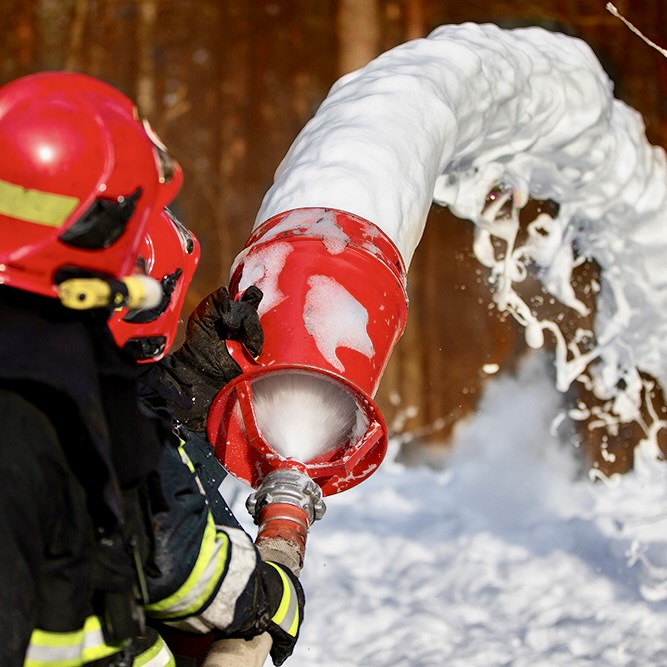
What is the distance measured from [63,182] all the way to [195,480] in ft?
1.83

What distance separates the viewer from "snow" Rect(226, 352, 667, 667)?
3.30 m

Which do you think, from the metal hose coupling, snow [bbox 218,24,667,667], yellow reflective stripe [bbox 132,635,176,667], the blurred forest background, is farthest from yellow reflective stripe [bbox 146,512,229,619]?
the blurred forest background

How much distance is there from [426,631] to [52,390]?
232cm

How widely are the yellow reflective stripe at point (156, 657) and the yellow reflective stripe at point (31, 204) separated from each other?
754mm

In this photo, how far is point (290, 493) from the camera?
6.64 feet

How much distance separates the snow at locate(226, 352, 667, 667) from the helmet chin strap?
2.00 metres

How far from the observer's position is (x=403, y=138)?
8.46ft

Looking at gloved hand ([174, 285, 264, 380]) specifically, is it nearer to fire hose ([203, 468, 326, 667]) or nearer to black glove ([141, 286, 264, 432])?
black glove ([141, 286, 264, 432])

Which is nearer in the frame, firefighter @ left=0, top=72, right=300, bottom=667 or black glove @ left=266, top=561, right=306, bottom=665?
firefighter @ left=0, top=72, right=300, bottom=667

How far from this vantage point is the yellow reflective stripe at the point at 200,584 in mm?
1604

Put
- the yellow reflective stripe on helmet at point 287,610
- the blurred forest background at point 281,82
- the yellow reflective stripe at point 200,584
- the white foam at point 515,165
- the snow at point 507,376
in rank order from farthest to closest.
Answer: the blurred forest background at point 281,82
the snow at point 507,376
the white foam at point 515,165
the yellow reflective stripe on helmet at point 287,610
the yellow reflective stripe at point 200,584

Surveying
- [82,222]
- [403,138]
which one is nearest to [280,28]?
[403,138]

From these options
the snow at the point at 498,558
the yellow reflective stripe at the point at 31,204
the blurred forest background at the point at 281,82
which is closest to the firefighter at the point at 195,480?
the yellow reflective stripe at the point at 31,204

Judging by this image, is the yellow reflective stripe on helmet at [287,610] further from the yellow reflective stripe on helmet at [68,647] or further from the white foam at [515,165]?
the white foam at [515,165]
